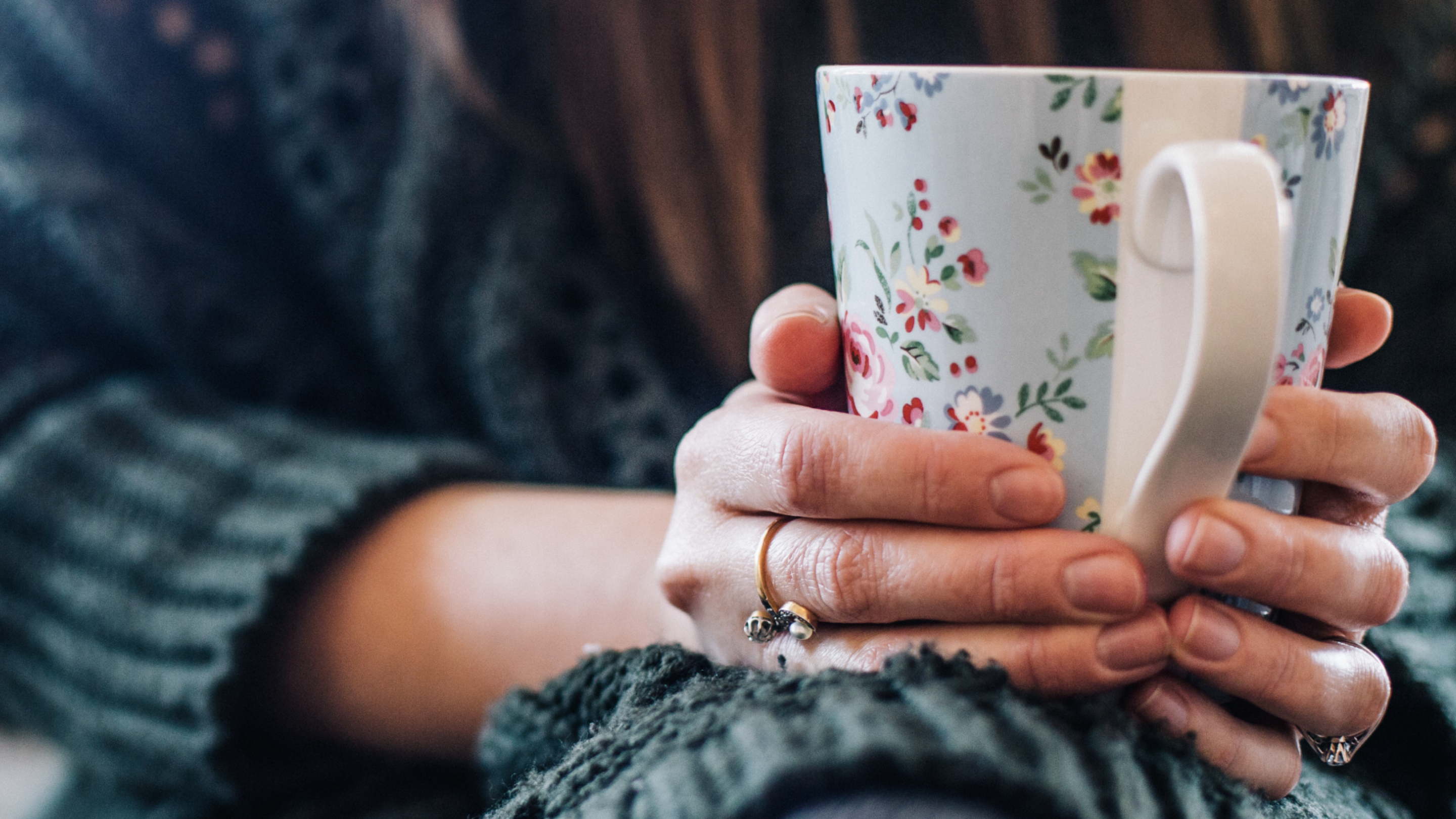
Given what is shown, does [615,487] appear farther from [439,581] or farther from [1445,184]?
[1445,184]

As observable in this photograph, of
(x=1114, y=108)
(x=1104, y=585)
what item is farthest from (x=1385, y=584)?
(x=1114, y=108)

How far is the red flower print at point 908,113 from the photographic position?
37cm

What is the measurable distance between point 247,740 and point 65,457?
0.96 feet

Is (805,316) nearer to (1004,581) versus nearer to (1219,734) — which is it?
(1004,581)

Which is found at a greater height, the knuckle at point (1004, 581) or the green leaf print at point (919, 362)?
the green leaf print at point (919, 362)

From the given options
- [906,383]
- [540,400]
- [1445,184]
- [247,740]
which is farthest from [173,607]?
[1445,184]

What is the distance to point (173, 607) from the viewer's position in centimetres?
71

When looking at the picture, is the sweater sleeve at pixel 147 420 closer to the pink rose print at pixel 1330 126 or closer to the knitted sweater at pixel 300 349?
the knitted sweater at pixel 300 349

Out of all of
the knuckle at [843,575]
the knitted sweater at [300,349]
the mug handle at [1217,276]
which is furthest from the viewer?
the knitted sweater at [300,349]

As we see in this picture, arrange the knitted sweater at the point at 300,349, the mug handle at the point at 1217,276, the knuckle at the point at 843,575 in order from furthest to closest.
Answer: the knitted sweater at the point at 300,349 < the knuckle at the point at 843,575 < the mug handle at the point at 1217,276

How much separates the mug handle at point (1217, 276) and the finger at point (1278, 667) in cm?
8

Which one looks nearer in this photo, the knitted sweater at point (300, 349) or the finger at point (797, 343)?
the finger at point (797, 343)

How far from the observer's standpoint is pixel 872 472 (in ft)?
1.36

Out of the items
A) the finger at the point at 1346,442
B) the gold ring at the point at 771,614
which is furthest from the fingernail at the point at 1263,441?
the gold ring at the point at 771,614
